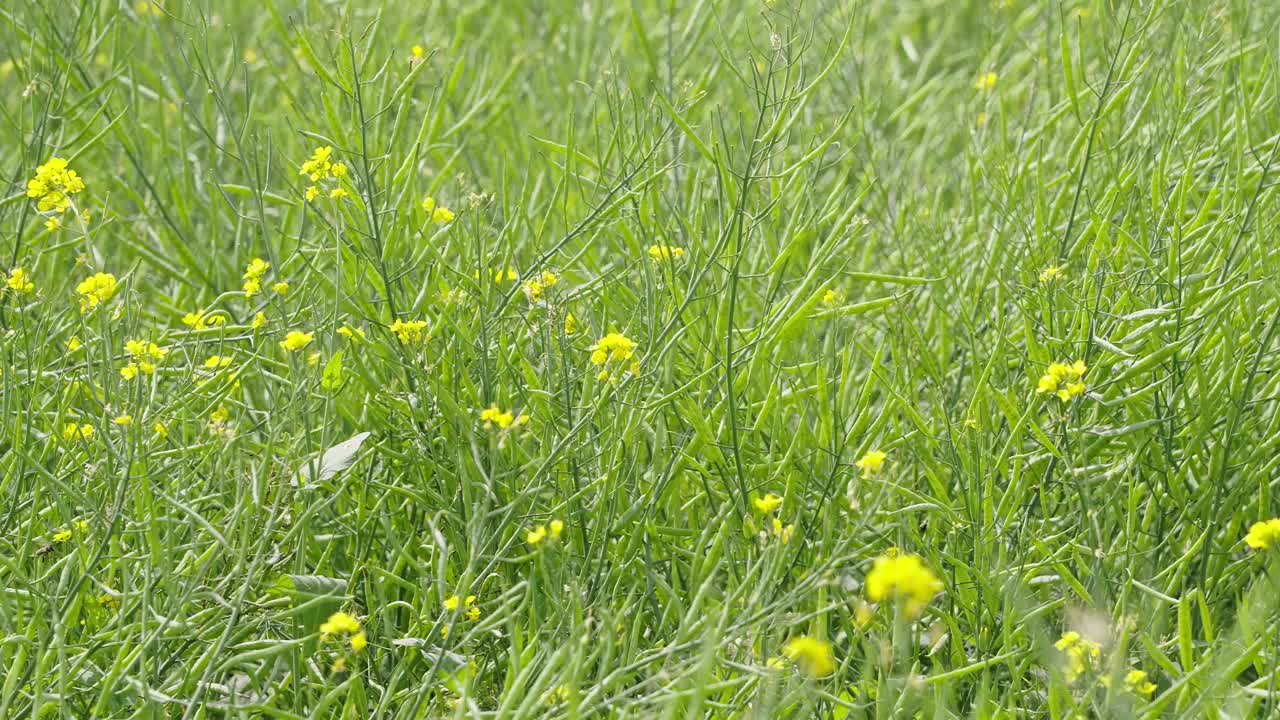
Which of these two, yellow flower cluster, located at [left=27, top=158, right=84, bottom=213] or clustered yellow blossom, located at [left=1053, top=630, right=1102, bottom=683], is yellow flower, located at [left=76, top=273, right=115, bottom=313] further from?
clustered yellow blossom, located at [left=1053, top=630, right=1102, bottom=683]

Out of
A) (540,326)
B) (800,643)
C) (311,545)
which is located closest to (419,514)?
(311,545)

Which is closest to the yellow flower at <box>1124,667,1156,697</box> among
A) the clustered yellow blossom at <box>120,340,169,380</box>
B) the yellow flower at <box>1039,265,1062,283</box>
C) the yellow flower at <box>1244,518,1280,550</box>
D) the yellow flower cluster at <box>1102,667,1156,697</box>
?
the yellow flower cluster at <box>1102,667,1156,697</box>

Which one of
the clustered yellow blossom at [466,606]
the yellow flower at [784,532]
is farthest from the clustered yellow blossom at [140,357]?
the yellow flower at [784,532]

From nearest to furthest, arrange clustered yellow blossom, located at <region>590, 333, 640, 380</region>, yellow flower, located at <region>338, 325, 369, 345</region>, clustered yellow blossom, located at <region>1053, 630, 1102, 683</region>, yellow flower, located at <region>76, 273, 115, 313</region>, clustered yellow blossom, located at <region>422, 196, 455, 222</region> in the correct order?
1. clustered yellow blossom, located at <region>1053, 630, 1102, 683</region>
2. clustered yellow blossom, located at <region>590, 333, 640, 380</region>
3. yellow flower, located at <region>76, 273, 115, 313</region>
4. yellow flower, located at <region>338, 325, 369, 345</region>
5. clustered yellow blossom, located at <region>422, 196, 455, 222</region>

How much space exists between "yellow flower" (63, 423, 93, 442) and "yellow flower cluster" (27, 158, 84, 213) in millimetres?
330

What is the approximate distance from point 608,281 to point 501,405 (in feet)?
1.08

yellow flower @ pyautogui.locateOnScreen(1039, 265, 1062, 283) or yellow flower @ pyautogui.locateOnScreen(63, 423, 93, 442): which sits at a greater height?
yellow flower @ pyautogui.locateOnScreen(1039, 265, 1062, 283)

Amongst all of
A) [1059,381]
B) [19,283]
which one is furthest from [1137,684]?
[19,283]

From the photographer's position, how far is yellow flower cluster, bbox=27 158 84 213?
6.63 ft

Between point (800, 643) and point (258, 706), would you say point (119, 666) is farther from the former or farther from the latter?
point (800, 643)

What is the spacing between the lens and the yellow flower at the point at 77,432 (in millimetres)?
1904

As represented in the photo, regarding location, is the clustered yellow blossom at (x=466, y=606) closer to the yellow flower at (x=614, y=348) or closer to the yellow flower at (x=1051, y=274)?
the yellow flower at (x=614, y=348)

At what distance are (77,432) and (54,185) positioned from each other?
400mm

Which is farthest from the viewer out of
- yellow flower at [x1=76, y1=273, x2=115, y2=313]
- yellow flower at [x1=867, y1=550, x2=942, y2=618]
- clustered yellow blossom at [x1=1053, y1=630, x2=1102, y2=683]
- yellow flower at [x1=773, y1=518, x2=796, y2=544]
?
yellow flower at [x1=76, y1=273, x2=115, y2=313]
